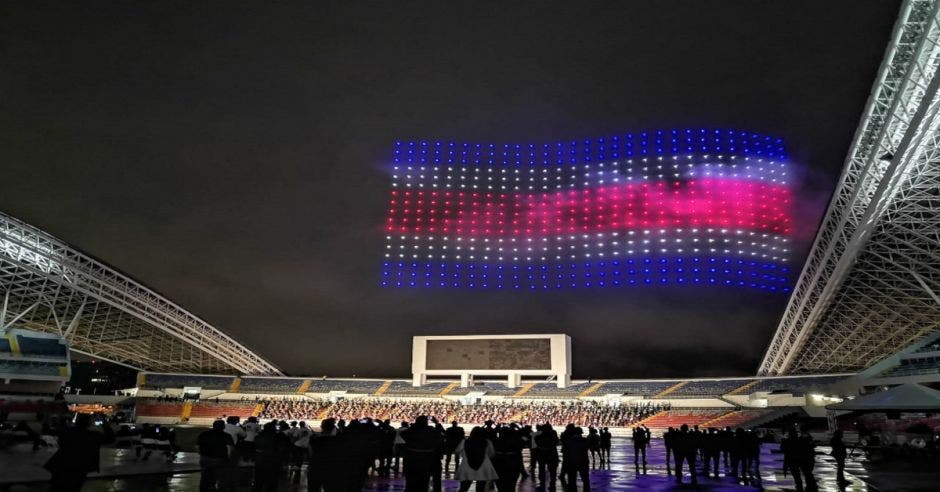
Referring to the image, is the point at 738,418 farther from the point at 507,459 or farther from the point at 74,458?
the point at 74,458

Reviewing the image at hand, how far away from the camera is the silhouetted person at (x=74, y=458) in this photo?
6996 mm

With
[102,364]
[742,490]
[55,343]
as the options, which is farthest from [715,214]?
[102,364]

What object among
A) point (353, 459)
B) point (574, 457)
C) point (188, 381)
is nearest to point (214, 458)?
point (353, 459)

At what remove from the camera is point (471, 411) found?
4997cm

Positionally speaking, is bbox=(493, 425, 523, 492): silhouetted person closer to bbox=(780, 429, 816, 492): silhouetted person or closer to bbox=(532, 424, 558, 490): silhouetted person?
bbox=(532, 424, 558, 490): silhouetted person

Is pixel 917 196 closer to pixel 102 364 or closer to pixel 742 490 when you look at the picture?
pixel 742 490

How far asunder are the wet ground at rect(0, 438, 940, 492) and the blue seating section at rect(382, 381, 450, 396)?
43.9 m

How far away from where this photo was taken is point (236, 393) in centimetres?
6731

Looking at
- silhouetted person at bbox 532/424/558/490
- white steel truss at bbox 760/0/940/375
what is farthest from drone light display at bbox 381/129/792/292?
silhouetted person at bbox 532/424/558/490

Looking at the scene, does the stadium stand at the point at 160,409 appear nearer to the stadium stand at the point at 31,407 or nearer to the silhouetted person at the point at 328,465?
the stadium stand at the point at 31,407

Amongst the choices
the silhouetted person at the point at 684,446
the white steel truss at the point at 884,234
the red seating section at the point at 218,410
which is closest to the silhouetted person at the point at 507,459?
the silhouetted person at the point at 684,446

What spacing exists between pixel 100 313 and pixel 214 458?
55505 mm

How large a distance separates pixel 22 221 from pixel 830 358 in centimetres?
7055

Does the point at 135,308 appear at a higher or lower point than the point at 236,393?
higher
